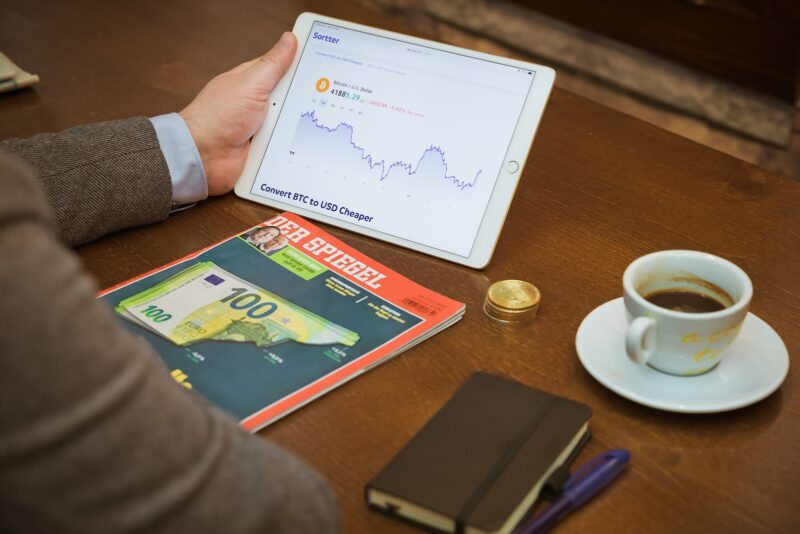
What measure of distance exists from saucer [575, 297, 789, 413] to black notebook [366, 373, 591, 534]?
7 centimetres

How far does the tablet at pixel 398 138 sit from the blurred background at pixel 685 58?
115cm

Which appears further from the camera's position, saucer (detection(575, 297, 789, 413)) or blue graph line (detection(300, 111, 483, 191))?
blue graph line (detection(300, 111, 483, 191))

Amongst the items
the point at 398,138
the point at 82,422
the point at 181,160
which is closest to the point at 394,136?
the point at 398,138

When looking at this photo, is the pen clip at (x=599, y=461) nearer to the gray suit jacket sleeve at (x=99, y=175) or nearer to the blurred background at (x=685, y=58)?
the gray suit jacket sleeve at (x=99, y=175)

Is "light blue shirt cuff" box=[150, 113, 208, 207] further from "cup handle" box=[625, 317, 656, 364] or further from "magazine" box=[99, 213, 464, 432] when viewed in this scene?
"cup handle" box=[625, 317, 656, 364]

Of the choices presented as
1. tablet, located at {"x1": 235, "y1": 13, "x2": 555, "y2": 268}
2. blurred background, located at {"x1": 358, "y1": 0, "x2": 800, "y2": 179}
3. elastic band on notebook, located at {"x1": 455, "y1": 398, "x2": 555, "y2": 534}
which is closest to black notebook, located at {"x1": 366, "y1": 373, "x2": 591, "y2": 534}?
elastic band on notebook, located at {"x1": 455, "y1": 398, "x2": 555, "y2": 534}

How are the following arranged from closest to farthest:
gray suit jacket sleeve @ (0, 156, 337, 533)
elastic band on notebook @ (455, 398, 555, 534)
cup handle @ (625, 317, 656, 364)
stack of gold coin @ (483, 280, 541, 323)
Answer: gray suit jacket sleeve @ (0, 156, 337, 533) < elastic band on notebook @ (455, 398, 555, 534) < cup handle @ (625, 317, 656, 364) < stack of gold coin @ (483, 280, 541, 323)

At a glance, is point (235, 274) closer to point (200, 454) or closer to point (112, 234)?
point (112, 234)

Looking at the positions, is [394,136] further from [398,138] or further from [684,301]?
[684,301]

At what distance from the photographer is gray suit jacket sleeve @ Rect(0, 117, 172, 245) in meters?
1.00

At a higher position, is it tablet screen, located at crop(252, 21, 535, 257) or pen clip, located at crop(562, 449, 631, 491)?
tablet screen, located at crop(252, 21, 535, 257)

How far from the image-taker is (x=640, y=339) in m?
0.75

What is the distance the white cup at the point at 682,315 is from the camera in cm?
75

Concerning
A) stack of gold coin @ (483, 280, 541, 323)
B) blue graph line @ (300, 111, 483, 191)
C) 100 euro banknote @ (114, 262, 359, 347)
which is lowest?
100 euro banknote @ (114, 262, 359, 347)
